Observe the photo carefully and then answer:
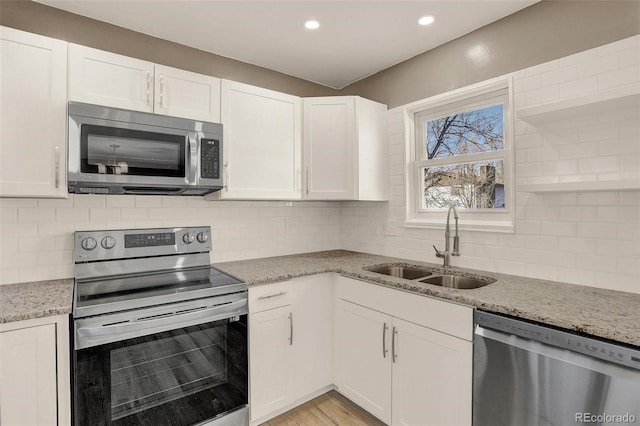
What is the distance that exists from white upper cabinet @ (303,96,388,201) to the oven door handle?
3.59 feet

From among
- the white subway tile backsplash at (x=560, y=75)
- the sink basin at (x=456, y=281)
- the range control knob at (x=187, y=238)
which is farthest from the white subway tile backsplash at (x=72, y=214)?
the white subway tile backsplash at (x=560, y=75)

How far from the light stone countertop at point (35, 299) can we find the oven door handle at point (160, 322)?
5.8 inches

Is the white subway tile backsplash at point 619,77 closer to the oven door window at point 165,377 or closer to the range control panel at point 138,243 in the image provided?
the oven door window at point 165,377

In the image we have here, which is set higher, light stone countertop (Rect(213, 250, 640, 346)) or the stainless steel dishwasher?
light stone countertop (Rect(213, 250, 640, 346))

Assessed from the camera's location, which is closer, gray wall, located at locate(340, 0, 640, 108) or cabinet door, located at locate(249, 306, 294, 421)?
gray wall, located at locate(340, 0, 640, 108)

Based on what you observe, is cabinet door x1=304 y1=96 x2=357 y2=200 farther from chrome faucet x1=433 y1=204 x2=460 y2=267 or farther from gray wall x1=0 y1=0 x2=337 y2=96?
chrome faucet x1=433 y1=204 x2=460 y2=267

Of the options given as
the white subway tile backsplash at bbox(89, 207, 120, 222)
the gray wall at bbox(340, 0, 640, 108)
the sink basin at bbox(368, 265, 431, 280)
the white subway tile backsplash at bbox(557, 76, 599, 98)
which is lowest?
A: the sink basin at bbox(368, 265, 431, 280)

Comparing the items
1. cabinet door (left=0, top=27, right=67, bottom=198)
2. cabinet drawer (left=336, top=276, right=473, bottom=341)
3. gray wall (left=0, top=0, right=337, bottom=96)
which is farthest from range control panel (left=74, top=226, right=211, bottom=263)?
gray wall (left=0, top=0, right=337, bottom=96)

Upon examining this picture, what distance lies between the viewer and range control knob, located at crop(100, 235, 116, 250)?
2.04 meters

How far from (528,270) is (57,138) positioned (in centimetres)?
267

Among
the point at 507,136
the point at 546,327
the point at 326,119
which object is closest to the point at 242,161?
the point at 326,119

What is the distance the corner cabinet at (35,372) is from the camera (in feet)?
4.45

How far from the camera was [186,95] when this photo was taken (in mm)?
2102

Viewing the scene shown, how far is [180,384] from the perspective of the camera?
173cm
